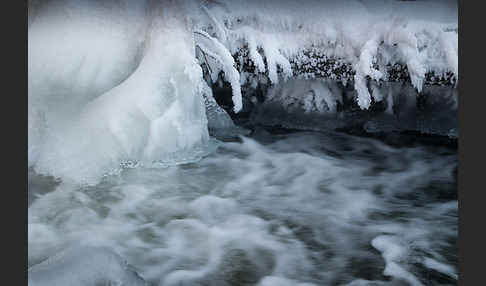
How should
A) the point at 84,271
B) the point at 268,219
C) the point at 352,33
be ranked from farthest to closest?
the point at 352,33, the point at 268,219, the point at 84,271

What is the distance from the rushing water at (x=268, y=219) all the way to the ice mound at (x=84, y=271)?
0.04 ft

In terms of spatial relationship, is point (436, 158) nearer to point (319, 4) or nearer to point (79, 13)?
point (319, 4)

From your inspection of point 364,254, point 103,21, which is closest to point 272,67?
point 103,21

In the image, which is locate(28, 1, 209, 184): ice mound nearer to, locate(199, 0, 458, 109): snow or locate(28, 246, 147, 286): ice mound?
locate(199, 0, 458, 109): snow

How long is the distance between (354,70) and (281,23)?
74cm

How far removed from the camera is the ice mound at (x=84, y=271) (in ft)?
5.95

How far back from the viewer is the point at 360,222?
2969 mm

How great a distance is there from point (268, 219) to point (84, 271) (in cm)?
137

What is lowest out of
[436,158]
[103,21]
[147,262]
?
[147,262]

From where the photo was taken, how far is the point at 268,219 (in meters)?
3.01

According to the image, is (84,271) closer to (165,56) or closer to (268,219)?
(268,219)

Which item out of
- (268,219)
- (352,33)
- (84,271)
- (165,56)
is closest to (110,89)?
(165,56)

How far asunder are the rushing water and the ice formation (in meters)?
0.25

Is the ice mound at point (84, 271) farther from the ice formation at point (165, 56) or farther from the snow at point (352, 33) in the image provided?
the snow at point (352, 33)
